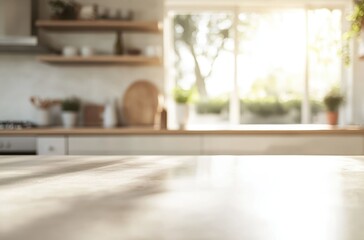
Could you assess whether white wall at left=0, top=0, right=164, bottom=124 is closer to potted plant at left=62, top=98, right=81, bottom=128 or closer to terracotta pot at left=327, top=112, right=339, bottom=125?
potted plant at left=62, top=98, right=81, bottom=128

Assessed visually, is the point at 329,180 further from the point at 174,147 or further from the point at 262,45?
the point at 262,45

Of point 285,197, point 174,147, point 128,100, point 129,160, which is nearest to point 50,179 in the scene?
point 129,160

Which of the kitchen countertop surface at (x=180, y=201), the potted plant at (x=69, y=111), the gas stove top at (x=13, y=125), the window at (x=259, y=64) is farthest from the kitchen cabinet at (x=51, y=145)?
the kitchen countertop surface at (x=180, y=201)

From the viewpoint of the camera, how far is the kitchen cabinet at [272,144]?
9.98ft

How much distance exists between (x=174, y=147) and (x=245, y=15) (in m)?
1.53

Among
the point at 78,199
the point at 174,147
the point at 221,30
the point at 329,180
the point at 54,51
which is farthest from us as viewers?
the point at 221,30

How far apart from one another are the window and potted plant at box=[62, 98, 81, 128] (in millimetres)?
957

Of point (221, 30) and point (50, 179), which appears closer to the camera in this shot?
point (50, 179)

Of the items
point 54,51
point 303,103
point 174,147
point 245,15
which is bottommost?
point 174,147

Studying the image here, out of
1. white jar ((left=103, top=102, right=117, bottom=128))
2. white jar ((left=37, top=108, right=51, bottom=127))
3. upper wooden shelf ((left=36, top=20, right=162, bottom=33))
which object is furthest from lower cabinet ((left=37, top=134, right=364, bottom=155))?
upper wooden shelf ((left=36, top=20, right=162, bottom=33))

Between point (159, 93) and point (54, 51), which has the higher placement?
point (54, 51)

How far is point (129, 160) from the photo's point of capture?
3.89ft

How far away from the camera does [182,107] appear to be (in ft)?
10.9

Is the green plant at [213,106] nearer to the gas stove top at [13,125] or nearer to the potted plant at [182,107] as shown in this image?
the potted plant at [182,107]
